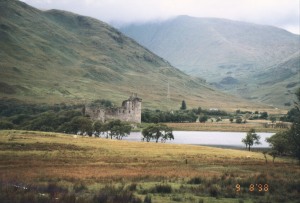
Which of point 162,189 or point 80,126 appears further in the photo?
point 80,126

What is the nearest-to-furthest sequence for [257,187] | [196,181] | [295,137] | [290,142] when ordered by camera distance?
1. [257,187]
2. [196,181]
3. [295,137]
4. [290,142]

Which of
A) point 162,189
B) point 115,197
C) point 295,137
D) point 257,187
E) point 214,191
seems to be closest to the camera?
point 115,197

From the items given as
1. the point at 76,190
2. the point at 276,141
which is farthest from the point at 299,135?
the point at 76,190

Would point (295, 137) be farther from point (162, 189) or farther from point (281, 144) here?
point (162, 189)

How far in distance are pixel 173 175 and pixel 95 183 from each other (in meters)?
10.6

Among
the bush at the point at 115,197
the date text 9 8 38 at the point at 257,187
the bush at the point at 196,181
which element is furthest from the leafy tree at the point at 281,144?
the bush at the point at 115,197

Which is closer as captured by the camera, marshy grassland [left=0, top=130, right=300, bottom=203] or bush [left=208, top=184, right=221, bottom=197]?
marshy grassland [left=0, top=130, right=300, bottom=203]

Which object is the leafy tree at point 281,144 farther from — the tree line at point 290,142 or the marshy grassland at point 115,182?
the marshy grassland at point 115,182

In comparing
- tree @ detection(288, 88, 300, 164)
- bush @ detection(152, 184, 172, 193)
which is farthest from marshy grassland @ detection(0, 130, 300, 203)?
tree @ detection(288, 88, 300, 164)

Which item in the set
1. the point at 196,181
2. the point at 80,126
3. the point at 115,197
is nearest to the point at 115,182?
the point at 196,181

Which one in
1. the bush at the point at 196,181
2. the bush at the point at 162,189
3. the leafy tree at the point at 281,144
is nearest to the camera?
the bush at the point at 162,189

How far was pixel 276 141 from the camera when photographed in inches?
3713

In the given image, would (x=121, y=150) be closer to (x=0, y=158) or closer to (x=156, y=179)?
(x=0, y=158)

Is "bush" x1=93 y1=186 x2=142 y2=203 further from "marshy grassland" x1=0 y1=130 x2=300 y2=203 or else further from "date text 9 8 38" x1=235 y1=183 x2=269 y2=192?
"date text 9 8 38" x1=235 y1=183 x2=269 y2=192
